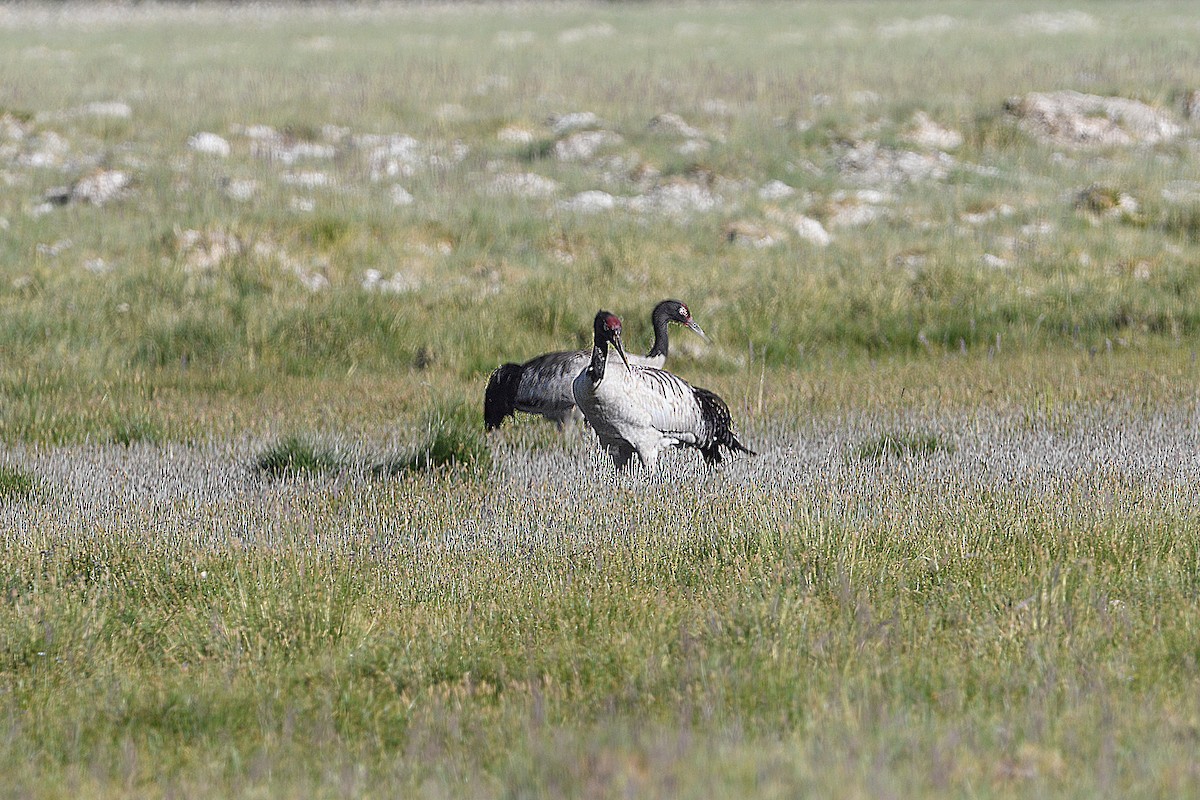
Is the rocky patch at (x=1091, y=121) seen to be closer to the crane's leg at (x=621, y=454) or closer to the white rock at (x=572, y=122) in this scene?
the white rock at (x=572, y=122)

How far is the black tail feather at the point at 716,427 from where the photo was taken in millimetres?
7484

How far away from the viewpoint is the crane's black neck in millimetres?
8289

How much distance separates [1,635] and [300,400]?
5.47 meters

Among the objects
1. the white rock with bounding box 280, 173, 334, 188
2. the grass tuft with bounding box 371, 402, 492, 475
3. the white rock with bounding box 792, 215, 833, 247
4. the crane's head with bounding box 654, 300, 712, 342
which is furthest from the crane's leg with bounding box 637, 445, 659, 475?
the white rock with bounding box 280, 173, 334, 188

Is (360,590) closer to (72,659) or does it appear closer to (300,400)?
(72,659)

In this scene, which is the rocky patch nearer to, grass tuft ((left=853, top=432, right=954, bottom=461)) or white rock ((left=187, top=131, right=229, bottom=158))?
white rock ((left=187, top=131, right=229, bottom=158))

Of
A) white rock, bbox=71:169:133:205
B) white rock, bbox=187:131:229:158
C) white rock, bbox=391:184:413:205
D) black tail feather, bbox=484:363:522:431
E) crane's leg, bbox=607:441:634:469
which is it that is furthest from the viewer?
white rock, bbox=187:131:229:158

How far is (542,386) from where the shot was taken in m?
7.83

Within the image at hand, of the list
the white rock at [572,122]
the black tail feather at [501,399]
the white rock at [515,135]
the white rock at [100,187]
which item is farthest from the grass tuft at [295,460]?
the white rock at [572,122]

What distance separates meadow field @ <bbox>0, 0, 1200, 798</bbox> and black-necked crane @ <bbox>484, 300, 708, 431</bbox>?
0.24 m

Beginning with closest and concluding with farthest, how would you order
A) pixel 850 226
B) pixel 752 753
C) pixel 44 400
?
pixel 752 753
pixel 44 400
pixel 850 226

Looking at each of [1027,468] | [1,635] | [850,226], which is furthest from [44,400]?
[850,226]

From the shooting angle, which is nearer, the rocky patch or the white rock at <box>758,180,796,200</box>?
the white rock at <box>758,180,796,200</box>

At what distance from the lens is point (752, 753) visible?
302 cm
